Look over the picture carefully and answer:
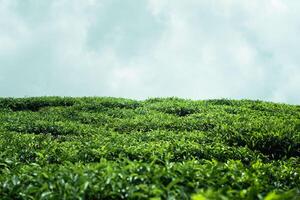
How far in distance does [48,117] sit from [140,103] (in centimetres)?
750

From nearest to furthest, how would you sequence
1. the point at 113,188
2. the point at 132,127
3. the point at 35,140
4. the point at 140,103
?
the point at 113,188, the point at 35,140, the point at 132,127, the point at 140,103

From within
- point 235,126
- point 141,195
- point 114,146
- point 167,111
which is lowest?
point 141,195

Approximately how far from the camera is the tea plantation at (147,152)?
586cm

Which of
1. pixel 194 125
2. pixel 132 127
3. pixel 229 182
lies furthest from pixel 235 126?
pixel 229 182

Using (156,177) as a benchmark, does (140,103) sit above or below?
above

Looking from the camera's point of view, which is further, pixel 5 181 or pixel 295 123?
pixel 295 123

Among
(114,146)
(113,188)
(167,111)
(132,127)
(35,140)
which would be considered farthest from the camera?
(167,111)

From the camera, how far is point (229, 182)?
21.9ft

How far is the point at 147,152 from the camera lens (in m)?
10.9

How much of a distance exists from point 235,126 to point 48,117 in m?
8.05

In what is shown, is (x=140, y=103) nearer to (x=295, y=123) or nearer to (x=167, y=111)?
(x=167, y=111)

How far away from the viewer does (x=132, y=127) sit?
1777 cm

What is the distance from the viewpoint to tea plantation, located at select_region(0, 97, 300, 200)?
5.86 meters

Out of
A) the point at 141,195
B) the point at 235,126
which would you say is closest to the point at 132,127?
the point at 235,126
